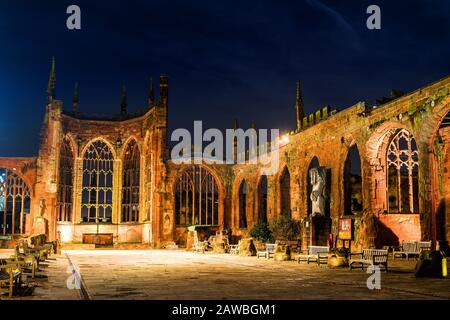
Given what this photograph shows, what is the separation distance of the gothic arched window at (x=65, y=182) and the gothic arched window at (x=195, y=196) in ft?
28.6

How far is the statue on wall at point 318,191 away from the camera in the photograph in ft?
97.7

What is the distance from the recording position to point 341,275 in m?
15.0

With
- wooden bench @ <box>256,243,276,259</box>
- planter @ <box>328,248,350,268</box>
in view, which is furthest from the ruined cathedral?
planter @ <box>328,248,350,268</box>

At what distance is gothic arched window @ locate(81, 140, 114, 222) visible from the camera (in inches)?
1743

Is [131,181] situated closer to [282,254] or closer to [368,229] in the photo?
[368,229]

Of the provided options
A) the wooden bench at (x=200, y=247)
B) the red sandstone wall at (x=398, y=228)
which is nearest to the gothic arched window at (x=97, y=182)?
the wooden bench at (x=200, y=247)

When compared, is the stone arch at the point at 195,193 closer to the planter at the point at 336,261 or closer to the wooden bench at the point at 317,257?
the wooden bench at the point at 317,257

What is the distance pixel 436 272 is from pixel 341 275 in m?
2.47

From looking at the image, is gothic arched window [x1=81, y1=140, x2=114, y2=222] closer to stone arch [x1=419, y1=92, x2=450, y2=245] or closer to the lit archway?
the lit archway

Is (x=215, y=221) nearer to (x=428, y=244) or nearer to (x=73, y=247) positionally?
(x=73, y=247)

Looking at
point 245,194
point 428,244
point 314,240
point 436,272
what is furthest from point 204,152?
point 436,272

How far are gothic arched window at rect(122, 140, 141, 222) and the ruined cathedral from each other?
85mm

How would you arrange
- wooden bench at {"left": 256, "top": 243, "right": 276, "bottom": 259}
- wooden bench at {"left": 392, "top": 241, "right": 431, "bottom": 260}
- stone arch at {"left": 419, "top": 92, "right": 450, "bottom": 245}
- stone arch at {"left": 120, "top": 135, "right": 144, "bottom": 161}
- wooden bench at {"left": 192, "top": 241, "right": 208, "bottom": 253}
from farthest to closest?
1. stone arch at {"left": 120, "top": 135, "right": 144, "bottom": 161}
2. wooden bench at {"left": 192, "top": 241, "right": 208, "bottom": 253}
3. wooden bench at {"left": 256, "top": 243, "right": 276, "bottom": 259}
4. wooden bench at {"left": 392, "top": 241, "right": 431, "bottom": 260}
5. stone arch at {"left": 419, "top": 92, "right": 450, "bottom": 245}

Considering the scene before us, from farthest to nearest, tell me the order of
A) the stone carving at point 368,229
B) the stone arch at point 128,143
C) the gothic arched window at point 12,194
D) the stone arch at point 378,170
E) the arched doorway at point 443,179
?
the stone arch at point 128,143 → the gothic arched window at point 12,194 → the stone arch at point 378,170 → the stone carving at point 368,229 → the arched doorway at point 443,179
